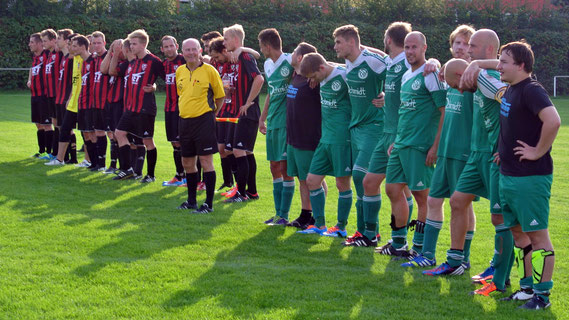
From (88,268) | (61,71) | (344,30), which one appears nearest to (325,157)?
(344,30)

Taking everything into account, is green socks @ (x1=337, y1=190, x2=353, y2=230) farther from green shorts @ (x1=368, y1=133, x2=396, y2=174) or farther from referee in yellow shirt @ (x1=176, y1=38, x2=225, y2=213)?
referee in yellow shirt @ (x1=176, y1=38, x2=225, y2=213)

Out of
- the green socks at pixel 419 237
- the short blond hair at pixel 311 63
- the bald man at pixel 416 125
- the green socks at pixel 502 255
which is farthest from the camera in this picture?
the short blond hair at pixel 311 63

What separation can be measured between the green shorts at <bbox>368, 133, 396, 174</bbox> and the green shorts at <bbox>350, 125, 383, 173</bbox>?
24 cm

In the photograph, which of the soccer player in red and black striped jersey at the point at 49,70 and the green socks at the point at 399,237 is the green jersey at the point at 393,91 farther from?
the soccer player in red and black striped jersey at the point at 49,70

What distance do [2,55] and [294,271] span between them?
86.2 feet

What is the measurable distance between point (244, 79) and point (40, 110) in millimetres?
5914

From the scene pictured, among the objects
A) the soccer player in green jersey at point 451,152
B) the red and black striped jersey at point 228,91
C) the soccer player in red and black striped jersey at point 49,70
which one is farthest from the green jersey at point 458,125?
the soccer player in red and black striped jersey at point 49,70

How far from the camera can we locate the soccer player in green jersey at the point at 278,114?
8383 millimetres

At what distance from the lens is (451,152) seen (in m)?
5.95

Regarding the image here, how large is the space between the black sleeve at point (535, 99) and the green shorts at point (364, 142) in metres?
2.35

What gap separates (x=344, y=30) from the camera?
7.14 meters

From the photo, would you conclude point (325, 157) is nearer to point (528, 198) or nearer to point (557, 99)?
point (528, 198)

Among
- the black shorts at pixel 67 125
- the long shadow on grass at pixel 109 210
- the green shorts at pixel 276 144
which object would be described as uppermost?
the green shorts at pixel 276 144

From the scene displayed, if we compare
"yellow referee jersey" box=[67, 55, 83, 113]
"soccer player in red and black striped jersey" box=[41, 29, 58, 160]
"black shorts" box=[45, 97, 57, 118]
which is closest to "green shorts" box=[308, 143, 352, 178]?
"yellow referee jersey" box=[67, 55, 83, 113]
